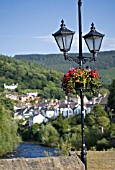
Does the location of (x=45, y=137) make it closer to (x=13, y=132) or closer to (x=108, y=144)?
(x=13, y=132)

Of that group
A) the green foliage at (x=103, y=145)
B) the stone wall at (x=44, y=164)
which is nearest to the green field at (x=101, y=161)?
the stone wall at (x=44, y=164)

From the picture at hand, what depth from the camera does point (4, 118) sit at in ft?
134

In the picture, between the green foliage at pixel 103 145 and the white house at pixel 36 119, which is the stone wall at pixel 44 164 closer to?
the green foliage at pixel 103 145

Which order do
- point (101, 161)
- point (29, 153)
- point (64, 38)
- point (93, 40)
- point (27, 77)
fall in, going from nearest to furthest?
point (64, 38), point (93, 40), point (101, 161), point (29, 153), point (27, 77)

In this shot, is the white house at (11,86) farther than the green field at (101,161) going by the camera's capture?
Yes

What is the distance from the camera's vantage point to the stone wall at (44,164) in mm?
6984

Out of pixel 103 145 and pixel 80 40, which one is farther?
pixel 103 145

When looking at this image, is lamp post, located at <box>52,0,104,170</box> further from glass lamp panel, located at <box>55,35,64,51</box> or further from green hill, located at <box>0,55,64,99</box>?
green hill, located at <box>0,55,64,99</box>

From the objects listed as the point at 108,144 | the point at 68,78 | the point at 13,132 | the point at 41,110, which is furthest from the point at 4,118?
the point at 41,110

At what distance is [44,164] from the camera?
7.18 meters

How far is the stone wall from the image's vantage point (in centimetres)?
698

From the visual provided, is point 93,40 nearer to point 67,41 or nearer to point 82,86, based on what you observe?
point 67,41

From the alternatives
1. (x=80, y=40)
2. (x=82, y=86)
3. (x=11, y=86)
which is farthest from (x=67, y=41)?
(x=11, y=86)

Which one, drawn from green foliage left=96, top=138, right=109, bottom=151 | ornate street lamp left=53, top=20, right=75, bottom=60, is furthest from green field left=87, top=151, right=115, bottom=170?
green foliage left=96, top=138, right=109, bottom=151
